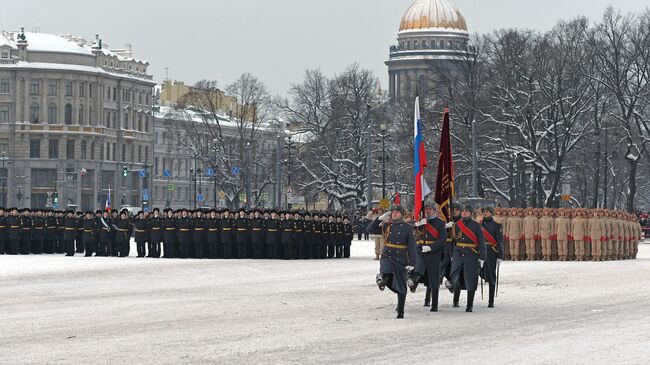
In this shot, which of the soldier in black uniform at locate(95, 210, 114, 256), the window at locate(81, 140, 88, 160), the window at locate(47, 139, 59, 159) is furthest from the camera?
the window at locate(81, 140, 88, 160)

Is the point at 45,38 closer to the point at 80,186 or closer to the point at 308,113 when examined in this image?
the point at 80,186

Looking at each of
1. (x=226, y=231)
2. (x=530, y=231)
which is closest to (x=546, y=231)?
(x=530, y=231)

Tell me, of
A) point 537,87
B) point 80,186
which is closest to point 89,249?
point 537,87

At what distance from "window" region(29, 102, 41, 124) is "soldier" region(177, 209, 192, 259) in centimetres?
9376

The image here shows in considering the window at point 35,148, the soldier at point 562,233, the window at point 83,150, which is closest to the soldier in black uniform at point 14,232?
the soldier at point 562,233

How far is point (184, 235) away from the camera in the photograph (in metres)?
45.0

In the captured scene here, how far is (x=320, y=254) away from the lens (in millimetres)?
46562

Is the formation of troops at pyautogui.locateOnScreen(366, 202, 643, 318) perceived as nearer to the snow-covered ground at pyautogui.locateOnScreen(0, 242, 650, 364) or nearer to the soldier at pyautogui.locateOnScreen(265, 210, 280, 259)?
the snow-covered ground at pyautogui.locateOnScreen(0, 242, 650, 364)

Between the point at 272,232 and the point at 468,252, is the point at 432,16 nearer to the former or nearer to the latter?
the point at 272,232

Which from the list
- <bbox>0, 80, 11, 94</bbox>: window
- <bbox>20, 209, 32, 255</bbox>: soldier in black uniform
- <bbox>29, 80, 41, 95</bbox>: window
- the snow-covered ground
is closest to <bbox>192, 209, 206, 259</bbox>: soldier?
<bbox>20, 209, 32, 255</bbox>: soldier in black uniform

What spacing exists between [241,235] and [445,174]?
22.3 m

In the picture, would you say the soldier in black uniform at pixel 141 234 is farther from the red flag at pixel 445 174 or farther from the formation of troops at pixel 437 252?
the red flag at pixel 445 174

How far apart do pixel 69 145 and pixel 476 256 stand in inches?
4598

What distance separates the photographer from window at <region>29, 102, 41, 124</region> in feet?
449
